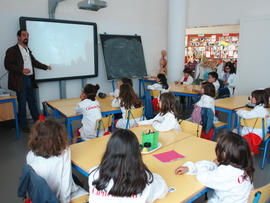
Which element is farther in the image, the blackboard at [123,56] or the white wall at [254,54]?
the blackboard at [123,56]

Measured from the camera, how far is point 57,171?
1.67 metres

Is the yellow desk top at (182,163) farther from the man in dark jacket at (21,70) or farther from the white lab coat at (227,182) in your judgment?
the man in dark jacket at (21,70)

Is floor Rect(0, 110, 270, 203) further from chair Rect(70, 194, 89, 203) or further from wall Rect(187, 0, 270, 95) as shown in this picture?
wall Rect(187, 0, 270, 95)

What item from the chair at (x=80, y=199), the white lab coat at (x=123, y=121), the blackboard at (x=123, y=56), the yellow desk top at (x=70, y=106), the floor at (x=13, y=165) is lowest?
the floor at (x=13, y=165)

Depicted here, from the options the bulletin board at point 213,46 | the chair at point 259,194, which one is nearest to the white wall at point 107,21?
the bulletin board at point 213,46

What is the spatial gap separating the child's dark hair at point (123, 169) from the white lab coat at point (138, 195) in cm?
3

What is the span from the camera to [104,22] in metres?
6.50

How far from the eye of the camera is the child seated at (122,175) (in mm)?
1208

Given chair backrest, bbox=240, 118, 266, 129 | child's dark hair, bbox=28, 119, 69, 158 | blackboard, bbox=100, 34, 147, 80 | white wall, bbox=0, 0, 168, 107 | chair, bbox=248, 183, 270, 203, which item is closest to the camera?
chair, bbox=248, 183, 270, 203

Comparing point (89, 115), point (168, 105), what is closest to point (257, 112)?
point (168, 105)

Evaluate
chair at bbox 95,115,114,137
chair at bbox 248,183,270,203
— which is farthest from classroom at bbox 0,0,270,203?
chair at bbox 95,115,114,137

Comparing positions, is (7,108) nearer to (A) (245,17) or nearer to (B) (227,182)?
(B) (227,182)

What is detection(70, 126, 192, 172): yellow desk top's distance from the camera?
5.92 ft

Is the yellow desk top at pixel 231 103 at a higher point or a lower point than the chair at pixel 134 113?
higher
